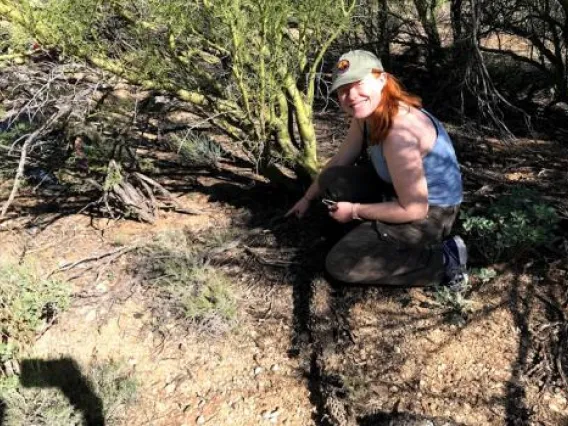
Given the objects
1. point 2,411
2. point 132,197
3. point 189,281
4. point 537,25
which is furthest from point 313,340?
point 537,25

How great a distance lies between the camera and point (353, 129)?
10.1 feet

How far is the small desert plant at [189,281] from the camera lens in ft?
9.73

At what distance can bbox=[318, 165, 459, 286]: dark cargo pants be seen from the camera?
2.75 metres

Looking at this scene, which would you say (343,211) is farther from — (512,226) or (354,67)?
(512,226)

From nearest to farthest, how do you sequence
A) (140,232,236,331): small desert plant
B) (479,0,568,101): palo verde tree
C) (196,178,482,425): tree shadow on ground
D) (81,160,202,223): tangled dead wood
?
(196,178,482,425): tree shadow on ground → (140,232,236,331): small desert plant → (81,160,202,223): tangled dead wood → (479,0,568,101): palo verde tree

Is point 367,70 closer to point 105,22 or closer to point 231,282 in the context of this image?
point 231,282

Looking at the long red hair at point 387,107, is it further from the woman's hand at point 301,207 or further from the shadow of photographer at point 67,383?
the shadow of photographer at point 67,383

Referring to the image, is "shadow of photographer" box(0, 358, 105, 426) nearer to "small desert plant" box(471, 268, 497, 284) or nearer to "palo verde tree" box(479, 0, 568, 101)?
"small desert plant" box(471, 268, 497, 284)

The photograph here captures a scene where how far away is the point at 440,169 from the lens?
266 cm

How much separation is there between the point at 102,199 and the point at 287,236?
1410 millimetres

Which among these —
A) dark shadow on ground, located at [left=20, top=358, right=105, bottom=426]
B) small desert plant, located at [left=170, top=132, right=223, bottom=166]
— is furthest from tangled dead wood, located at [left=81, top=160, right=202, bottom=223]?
dark shadow on ground, located at [left=20, top=358, right=105, bottom=426]

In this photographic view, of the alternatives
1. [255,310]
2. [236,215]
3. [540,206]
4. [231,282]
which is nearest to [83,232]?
[236,215]

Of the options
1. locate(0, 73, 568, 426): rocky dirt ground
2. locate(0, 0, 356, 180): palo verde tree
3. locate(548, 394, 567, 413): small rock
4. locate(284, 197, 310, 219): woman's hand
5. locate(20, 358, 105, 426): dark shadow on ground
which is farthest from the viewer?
locate(284, 197, 310, 219): woman's hand

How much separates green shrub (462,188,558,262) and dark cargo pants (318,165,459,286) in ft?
0.81
